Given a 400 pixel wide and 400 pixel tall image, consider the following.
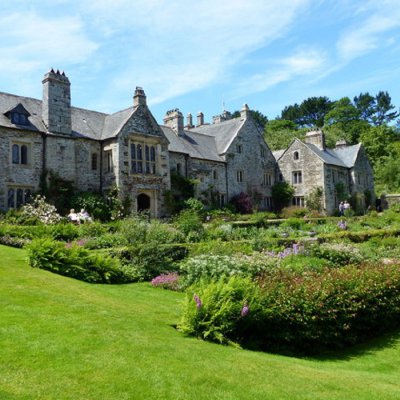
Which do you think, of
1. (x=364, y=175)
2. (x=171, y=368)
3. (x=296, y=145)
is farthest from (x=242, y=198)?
(x=171, y=368)

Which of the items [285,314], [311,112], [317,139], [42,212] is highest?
[311,112]

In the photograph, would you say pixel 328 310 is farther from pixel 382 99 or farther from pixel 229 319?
pixel 382 99

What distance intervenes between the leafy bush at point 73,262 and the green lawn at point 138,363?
10.7 ft

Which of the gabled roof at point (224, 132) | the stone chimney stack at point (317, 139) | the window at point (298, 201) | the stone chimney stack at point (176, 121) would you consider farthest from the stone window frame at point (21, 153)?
the stone chimney stack at point (317, 139)

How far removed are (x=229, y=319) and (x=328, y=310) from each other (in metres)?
2.02

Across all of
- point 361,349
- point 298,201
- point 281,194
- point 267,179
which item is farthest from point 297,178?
point 361,349

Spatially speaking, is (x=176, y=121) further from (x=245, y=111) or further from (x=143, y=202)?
(x=143, y=202)

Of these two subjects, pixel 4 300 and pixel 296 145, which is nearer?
pixel 4 300

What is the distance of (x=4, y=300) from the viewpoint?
8586 mm

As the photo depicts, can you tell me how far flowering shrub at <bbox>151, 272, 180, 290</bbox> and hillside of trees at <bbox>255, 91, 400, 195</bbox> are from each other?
49483 mm

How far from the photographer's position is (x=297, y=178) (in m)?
45.1

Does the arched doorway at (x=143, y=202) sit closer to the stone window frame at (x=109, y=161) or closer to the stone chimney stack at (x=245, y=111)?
the stone window frame at (x=109, y=161)

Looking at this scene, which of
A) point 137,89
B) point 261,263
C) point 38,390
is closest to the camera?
point 38,390

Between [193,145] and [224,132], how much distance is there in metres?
5.32
